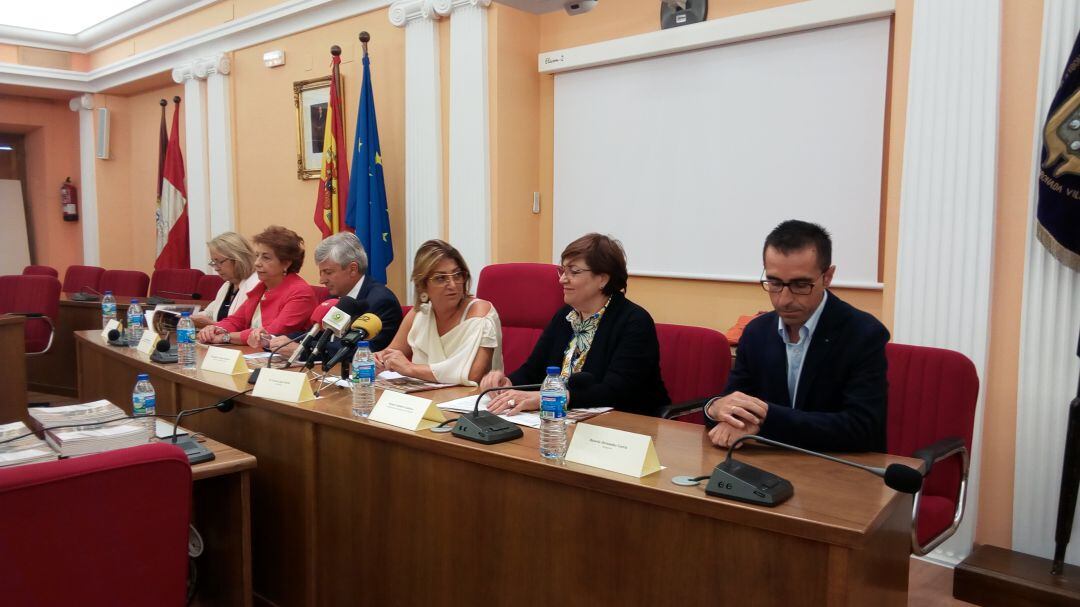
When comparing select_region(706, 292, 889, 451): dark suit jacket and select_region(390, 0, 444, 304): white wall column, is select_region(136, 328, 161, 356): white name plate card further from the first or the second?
select_region(706, 292, 889, 451): dark suit jacket

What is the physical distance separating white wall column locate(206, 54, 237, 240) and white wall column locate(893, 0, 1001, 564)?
5.41m

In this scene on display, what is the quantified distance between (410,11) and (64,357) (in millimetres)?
3766

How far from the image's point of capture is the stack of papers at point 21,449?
1.67 metres

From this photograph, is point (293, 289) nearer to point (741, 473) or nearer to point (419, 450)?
point (419, 450)

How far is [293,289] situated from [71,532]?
2587mm

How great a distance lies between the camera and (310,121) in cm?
559

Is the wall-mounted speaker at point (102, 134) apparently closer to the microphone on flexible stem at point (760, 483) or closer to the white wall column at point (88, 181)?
the white wall column at point (88, 181)

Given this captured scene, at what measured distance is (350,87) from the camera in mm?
5316

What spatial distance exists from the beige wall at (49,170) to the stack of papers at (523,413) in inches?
321

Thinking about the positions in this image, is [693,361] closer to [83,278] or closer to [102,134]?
[83,278]

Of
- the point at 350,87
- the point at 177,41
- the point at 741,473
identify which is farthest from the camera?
the point at 177,41

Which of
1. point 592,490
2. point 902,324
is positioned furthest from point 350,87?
point 592,490

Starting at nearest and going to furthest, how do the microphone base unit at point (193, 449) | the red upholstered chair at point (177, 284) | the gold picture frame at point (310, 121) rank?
the microphone base unit at point (193, 449) < the gold picture frame at point (310, 121) < the red upholstered chair at point (177, 284)

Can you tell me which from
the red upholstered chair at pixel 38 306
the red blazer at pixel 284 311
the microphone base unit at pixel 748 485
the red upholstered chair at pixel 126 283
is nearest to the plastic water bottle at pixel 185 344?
the red blazer at pixel 284 311
